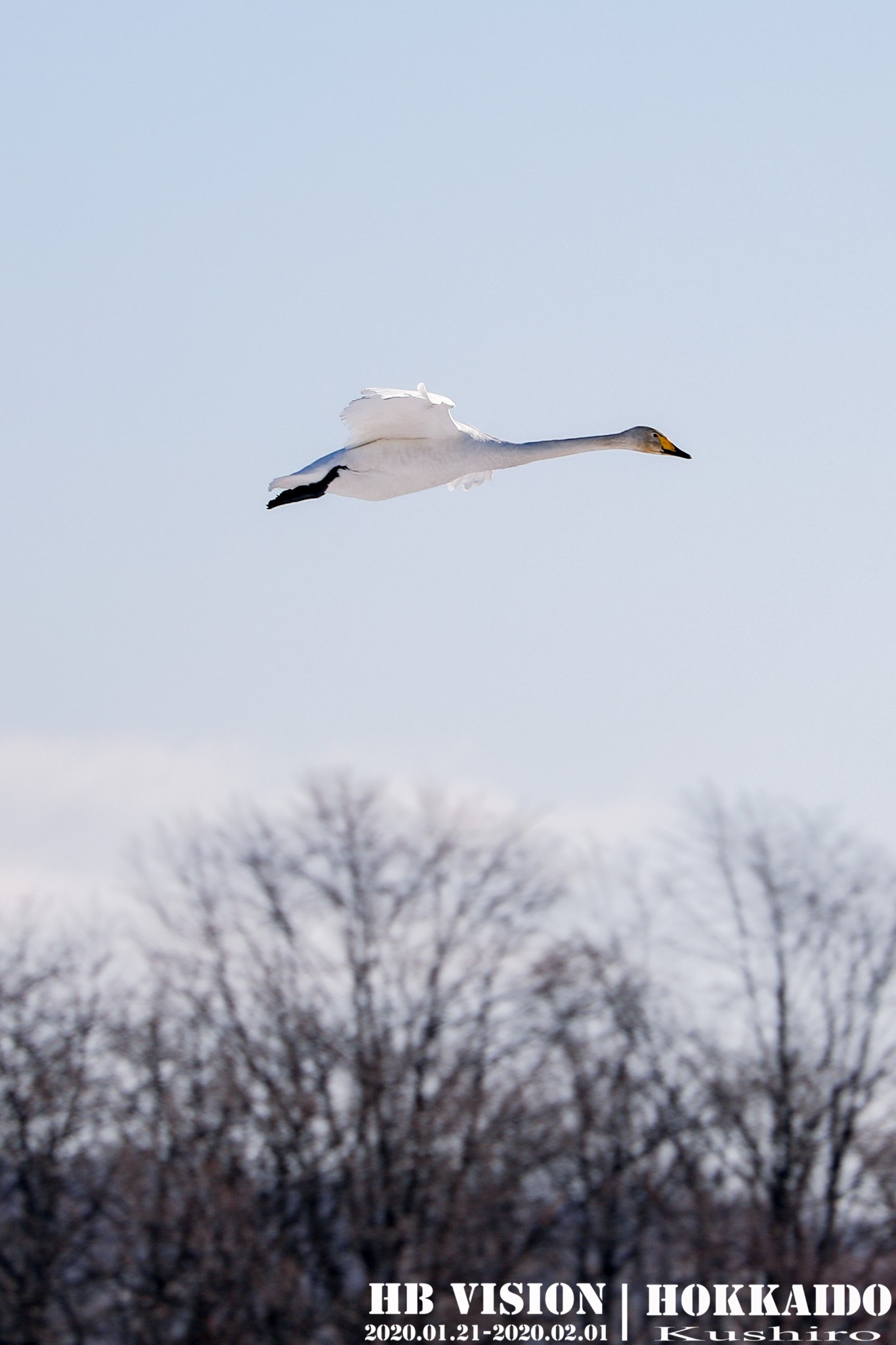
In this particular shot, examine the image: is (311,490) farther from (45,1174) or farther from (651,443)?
(45,1174)

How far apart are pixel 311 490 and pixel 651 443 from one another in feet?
10.3

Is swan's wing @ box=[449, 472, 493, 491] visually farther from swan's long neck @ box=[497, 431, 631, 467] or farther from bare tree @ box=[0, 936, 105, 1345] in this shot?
bare tree @ box=[0, 936, 105, 1345]

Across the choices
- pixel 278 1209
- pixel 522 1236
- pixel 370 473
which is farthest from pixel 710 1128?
pixel 370 473

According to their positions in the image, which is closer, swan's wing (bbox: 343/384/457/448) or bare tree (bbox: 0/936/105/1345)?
swan's wing (bbox: 343/384/457/448)

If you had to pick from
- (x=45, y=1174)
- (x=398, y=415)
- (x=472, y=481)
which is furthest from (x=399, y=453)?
(x=45, y=1174)

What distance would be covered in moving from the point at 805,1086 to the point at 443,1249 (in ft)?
26.8

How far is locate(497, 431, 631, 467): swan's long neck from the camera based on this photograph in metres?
12.4

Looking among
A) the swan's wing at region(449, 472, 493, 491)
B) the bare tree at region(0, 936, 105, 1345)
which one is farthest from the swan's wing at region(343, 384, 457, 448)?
the bare tree at region(0, 936, 105, 1345)

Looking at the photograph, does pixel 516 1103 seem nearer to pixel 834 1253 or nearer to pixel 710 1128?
pixel 710 1128

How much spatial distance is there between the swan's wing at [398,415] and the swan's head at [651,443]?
252 centimetres

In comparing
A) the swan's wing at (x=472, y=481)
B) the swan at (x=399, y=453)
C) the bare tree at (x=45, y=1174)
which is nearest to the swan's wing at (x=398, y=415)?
the swan at (x=399, y=453)

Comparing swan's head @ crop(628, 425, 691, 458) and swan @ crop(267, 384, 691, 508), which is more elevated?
swan's head @ crop(628, 425, 691, 458)

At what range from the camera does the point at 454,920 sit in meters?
41.7

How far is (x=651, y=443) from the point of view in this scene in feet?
48.3
